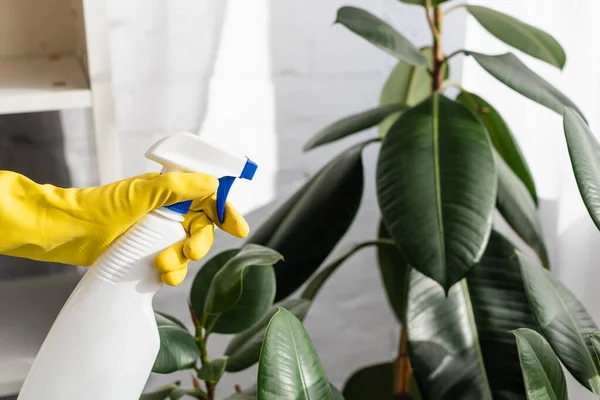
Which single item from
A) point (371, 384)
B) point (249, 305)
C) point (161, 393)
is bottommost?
point (371, 384)

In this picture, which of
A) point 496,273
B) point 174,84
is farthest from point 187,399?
point 496,273

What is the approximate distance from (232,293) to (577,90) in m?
0.61

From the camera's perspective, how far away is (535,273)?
727 millimetres

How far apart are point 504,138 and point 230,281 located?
0.55m

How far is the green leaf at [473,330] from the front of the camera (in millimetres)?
807

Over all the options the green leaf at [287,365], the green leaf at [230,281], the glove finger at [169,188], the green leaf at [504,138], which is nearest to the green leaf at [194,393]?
the green leaf at [230,281]

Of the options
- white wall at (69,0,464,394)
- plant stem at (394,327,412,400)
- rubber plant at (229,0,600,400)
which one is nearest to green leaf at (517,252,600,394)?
rubber plant at (229,0,600,400)

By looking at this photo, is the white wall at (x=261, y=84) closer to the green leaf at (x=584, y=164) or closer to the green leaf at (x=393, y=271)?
the green leaf at (x=393, y=271)

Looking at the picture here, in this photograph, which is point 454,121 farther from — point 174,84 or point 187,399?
point 187,399

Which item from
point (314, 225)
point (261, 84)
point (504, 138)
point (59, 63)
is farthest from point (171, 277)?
point (261, 84)

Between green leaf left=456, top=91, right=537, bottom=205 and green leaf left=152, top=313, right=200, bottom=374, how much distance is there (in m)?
0.56

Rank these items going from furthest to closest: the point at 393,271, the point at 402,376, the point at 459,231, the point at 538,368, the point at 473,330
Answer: the point at 402,376, the point at 393,271, the point at 473,330, the point at 459,231, the point at 538,368

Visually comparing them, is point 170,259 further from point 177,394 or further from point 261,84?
point 261,84

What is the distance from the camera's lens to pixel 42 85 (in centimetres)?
82
